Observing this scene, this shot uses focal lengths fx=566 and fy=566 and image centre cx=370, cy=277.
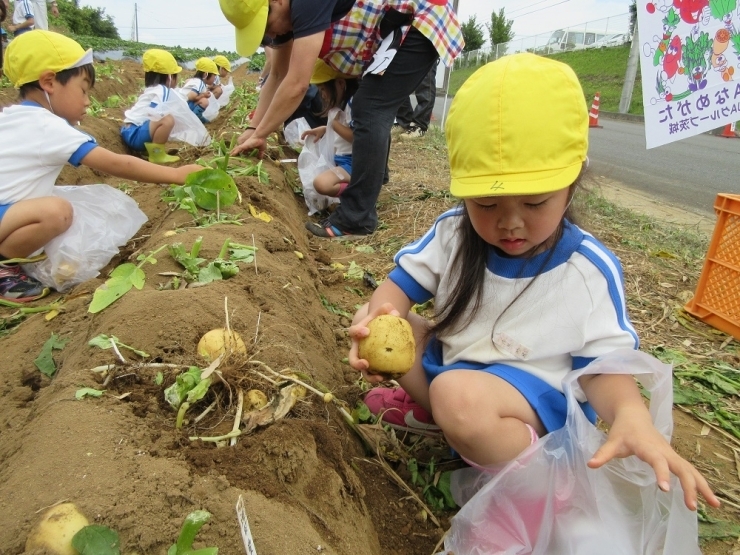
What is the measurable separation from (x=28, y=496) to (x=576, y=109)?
1550 mm

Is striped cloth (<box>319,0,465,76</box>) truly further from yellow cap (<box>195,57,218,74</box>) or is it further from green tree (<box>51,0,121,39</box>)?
green tree (<box>51,0,121,39</box>)

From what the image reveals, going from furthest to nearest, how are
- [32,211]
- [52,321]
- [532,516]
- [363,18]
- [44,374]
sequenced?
[363,18] < [32,211] < [52,321] < [44,374] < [532,516]

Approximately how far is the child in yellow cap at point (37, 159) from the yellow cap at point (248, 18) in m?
0.93

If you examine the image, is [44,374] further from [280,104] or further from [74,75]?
[280,104]

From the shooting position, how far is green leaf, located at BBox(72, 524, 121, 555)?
3.50 feet

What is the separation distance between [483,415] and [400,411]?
582mm

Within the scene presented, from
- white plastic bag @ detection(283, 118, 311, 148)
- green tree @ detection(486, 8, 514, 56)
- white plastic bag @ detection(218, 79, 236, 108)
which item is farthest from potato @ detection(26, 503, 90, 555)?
green tree @ detection(486, 8, 514, 56)

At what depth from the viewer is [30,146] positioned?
9.54 ft

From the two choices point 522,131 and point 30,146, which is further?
point 30,146

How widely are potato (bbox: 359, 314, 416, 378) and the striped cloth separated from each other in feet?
8.94

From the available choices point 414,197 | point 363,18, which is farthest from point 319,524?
point 414,197

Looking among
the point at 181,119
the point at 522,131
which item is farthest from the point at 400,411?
the point at 181,119

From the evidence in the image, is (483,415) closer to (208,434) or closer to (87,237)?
(208,434)

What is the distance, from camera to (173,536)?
1116 millimetres
